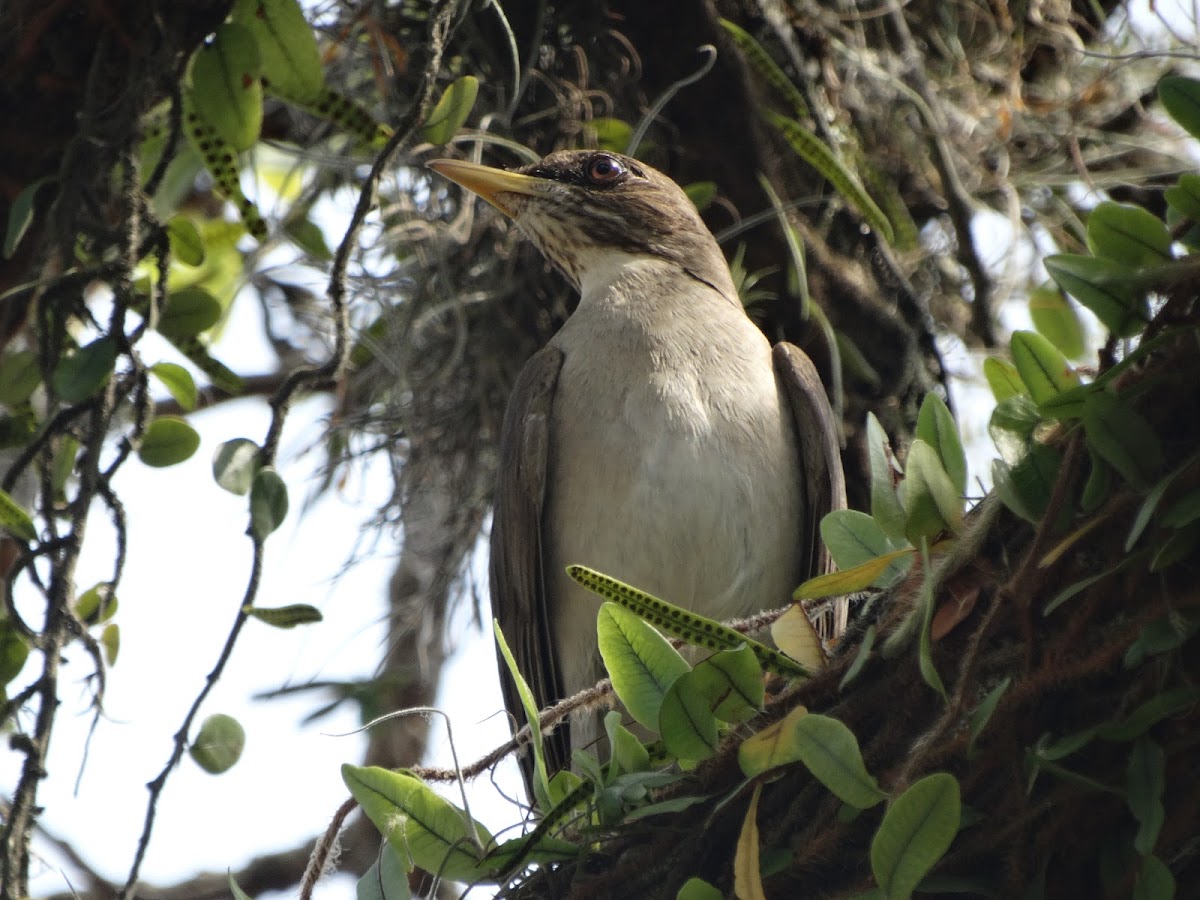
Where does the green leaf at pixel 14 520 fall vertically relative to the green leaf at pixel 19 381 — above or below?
below

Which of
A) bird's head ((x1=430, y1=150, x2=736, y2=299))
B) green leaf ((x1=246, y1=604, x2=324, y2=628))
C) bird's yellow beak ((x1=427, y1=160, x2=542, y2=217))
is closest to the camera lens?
green leaf ((x1=246, y1=604, x2=324, y2=628))

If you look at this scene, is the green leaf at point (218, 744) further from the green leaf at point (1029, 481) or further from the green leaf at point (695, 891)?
the green leaf at point (1029, 481)

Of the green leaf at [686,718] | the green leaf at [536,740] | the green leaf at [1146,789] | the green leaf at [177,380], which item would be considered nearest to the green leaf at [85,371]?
the green leaf at [177,380]

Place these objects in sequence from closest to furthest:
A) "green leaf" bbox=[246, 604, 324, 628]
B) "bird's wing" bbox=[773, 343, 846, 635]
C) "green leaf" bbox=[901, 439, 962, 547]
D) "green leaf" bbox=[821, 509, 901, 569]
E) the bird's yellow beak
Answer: "green leaf" bbox=[901, 439, 962, 547], "green leaf" bbox=[821, 509, 901, 569], "green leaf" bbox=[246, 604, 324, 628], "bird's wing" bbox=[773, 343, 846, 635], the bird's yellow beak

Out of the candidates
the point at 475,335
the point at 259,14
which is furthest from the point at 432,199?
the point at 259,14

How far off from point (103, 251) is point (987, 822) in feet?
9.63

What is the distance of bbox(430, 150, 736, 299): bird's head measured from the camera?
4652 mm

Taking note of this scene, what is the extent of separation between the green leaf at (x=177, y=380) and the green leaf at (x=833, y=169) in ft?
6.22

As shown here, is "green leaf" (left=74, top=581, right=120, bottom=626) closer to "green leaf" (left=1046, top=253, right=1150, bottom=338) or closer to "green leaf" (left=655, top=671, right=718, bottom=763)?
"green leaf" (left=655, top=671, right=718, bottom=763)

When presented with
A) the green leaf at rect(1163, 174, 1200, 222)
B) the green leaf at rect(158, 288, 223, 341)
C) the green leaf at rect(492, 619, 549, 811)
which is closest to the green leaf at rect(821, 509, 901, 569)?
the green leaf at rect(492, 619, 549, 811)

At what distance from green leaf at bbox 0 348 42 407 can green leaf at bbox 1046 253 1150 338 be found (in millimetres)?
2855

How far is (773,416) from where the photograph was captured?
427 centimetres

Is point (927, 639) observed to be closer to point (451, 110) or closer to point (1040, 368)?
point (1040, 368)

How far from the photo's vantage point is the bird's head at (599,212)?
4.65 m
